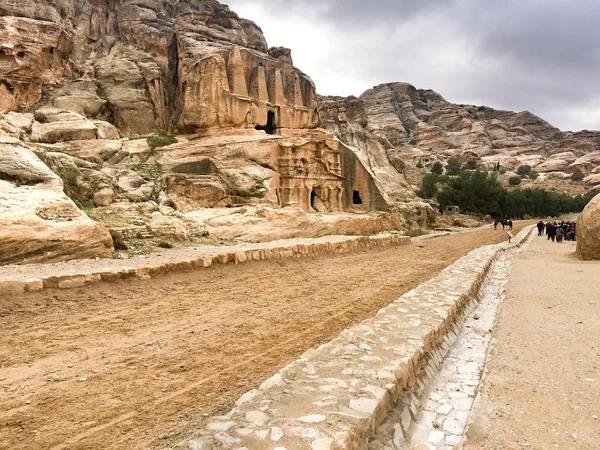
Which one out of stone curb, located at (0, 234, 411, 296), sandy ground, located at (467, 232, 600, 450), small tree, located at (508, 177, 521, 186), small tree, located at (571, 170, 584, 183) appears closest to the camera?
sandy ground, located at (467, 232, 600, 450)

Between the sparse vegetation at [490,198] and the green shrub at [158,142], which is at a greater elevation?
the green shrub at [158,142]

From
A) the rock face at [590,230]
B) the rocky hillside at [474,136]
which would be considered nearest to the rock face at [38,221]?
the rock face at [590,230]

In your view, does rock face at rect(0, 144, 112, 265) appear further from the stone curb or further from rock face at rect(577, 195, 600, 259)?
rock face at rect(577, 195, 600, 259)

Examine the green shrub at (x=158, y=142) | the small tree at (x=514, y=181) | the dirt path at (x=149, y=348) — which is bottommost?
the dirt path at (x=149, y=348)

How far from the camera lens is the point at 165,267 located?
919cm

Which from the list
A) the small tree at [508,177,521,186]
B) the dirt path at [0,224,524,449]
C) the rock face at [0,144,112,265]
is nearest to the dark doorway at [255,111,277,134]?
the rock face at [0,144,112,265]

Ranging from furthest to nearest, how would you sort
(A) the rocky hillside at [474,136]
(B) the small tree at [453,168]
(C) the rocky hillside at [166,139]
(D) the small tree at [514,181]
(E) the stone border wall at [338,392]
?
(A) the rocky hillside at [474,136]
(D) the small tree at [514,181]
(B) the small tree at [453,168]
(C) the rocky hillside at [166,139]
(E) the stone border wall at [338,392]

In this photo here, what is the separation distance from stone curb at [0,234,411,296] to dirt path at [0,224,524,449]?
0.71 ft

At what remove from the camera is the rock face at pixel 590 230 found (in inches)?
576

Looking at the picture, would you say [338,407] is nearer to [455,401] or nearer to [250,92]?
[455,401]

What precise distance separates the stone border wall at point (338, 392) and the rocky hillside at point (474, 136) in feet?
228

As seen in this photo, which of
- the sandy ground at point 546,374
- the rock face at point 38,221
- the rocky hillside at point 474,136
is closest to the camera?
the sandy ground at point 546,374

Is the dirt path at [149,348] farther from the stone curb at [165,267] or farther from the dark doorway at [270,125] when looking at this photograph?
the dark doorway at [270,125]

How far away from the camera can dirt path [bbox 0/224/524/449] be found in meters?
3.41
